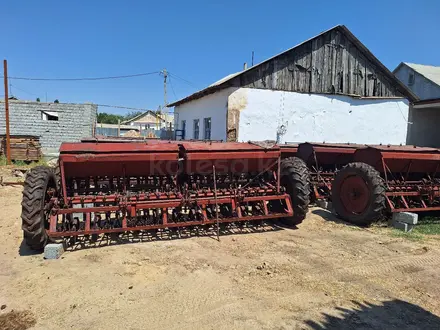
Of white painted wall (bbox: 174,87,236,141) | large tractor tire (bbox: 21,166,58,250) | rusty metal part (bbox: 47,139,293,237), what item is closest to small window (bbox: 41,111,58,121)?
white painted wall (bbox: 174,87,236,141)

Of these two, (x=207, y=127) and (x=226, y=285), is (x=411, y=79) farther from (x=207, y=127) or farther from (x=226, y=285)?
(x=226, y=285)

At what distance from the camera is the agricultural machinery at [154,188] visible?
198 inches

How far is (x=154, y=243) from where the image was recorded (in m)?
5.28

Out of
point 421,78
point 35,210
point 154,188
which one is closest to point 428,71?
point 421,78

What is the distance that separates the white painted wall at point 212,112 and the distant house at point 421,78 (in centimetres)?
1646

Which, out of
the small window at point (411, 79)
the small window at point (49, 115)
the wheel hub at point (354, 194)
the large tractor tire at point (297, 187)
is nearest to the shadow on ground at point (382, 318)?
the large tractor tire at point (297, 187)

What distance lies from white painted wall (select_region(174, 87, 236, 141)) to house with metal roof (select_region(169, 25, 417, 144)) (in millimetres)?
44

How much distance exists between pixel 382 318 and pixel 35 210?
14.7ft

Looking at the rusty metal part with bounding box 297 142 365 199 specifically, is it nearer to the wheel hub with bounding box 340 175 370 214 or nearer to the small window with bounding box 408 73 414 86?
the wheel hub with bounding box 340 175 370 214

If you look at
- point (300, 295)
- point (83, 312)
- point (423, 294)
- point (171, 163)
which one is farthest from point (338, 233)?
point (83, 312)

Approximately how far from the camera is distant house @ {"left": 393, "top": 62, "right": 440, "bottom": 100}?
23.1m

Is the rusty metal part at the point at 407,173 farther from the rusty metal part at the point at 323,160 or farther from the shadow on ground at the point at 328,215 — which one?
the shadow on ground at the point at 328,215

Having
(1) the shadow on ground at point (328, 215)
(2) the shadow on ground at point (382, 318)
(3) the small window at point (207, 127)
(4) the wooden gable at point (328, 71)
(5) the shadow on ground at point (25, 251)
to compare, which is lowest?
(2) the shadow on ground at point (382, 318)

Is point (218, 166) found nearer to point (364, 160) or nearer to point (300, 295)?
point (300, 295)
